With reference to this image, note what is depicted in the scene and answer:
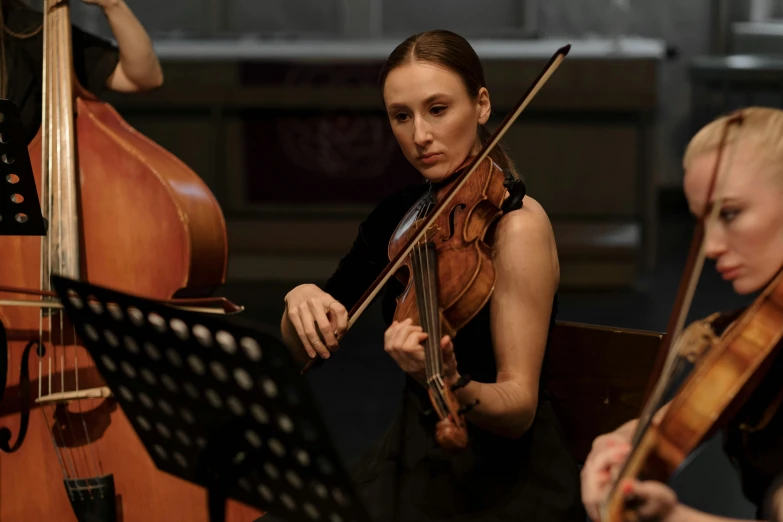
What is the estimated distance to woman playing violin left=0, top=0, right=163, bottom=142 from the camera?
219 cm

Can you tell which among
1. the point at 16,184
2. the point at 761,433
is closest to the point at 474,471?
the point at 761,433

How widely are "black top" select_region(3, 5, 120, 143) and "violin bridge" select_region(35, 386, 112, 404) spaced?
0.59 metres

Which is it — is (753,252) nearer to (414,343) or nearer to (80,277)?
(414,343)

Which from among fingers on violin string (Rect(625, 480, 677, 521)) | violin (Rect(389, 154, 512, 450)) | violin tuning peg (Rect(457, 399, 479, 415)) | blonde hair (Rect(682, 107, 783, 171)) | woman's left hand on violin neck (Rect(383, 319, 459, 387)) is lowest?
violin tuning peg (Rect(457, 399, 479, 415))

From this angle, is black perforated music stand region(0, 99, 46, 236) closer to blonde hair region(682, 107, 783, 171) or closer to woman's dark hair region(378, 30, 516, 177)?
woman's dark hair region(378, 30, 516, 177)

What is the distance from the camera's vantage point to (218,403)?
1.36 metres

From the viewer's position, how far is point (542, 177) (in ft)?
16.3

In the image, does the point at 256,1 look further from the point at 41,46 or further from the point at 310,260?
the point at 41,46

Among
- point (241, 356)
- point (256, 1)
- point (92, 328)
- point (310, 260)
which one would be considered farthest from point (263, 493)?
point (256, 1)

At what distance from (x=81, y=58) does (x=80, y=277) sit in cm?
55

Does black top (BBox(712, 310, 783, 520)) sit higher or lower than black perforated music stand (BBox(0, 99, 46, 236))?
lower

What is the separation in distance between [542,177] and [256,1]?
124 inches

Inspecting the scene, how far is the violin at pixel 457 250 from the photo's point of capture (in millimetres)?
1484

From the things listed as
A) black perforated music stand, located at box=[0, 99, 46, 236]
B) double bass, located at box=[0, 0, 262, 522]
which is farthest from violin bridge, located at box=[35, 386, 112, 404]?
black perforated music stand, located at box=[0, 99, 46, 236]
